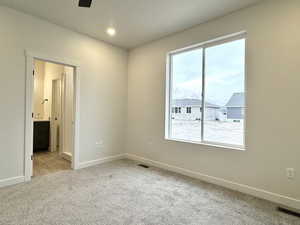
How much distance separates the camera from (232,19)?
2.88 meters

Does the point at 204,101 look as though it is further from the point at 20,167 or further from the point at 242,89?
the point at 20,167

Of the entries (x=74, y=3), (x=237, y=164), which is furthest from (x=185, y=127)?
(x=74, y=3)

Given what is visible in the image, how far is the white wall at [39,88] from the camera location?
5527mm

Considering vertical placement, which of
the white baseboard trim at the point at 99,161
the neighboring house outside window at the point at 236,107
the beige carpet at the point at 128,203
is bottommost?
the beige carpet at the point at 128,203

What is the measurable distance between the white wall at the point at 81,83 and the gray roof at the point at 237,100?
104 inches

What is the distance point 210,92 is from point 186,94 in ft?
1.76

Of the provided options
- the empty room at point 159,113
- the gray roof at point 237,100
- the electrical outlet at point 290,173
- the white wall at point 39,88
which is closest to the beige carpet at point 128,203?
the empty room at point 159,113

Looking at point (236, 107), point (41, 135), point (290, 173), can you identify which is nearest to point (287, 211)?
A: point (290, 173)

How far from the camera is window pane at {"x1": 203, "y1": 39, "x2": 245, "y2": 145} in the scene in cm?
289

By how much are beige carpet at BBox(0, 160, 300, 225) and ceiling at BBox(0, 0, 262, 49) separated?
2.90 m

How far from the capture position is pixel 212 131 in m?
3.22

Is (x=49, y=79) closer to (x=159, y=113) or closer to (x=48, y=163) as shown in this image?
(x=48, y=163)

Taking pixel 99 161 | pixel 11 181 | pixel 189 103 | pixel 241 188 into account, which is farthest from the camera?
pixel 99 161

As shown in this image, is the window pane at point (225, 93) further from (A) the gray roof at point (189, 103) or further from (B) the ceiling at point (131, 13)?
(B) the ceiling at point (131, 13)
